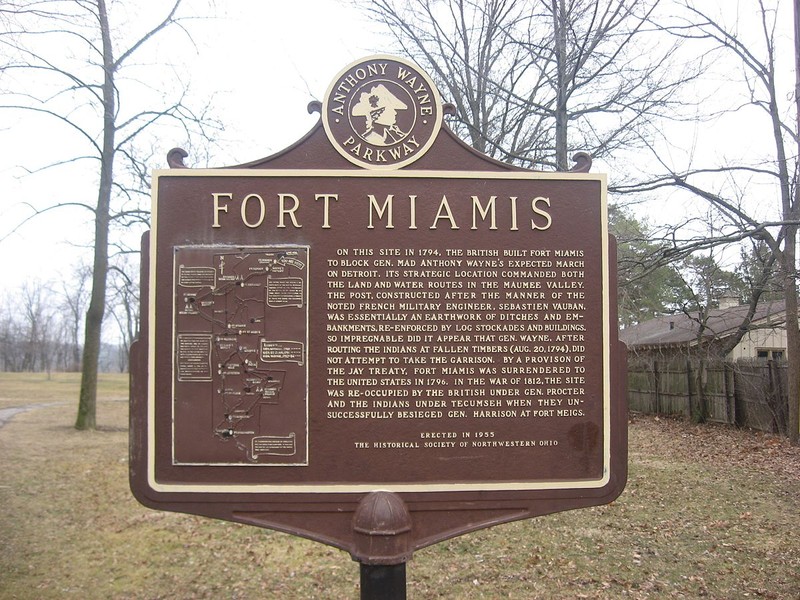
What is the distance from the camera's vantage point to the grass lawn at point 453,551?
6.34m

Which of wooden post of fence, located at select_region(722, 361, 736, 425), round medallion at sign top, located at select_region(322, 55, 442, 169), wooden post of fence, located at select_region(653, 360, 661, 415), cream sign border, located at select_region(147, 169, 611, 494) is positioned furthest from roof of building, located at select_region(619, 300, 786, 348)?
round medallion at sign top, located at select_region(322, 55, 442, 169)

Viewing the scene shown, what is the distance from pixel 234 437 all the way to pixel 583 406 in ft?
6.79

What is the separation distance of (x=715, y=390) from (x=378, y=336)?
18726 mm

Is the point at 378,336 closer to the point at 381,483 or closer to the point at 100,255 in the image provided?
the point at 381,483

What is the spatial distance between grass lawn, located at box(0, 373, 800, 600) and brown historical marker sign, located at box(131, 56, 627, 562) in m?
3.13

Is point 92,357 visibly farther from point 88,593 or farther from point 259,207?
point 259,207

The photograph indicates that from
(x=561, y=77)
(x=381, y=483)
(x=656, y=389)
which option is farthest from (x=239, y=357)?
(x=656, y=389)

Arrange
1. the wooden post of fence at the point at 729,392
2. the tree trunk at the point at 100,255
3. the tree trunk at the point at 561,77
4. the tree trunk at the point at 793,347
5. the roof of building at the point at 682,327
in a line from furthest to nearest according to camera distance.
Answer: the roof of building at the point at 682,327
the wooden post of fence at the point at 729,392
the tree trunk at the point at 100,255
the tree trunk at the point at 793,347
the tree trunk at the point at 561,77

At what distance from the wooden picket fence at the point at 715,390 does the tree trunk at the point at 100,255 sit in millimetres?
17642

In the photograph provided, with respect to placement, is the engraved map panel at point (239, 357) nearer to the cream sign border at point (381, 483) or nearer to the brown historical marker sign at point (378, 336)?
the brown historical marker sign at point (378, 336)

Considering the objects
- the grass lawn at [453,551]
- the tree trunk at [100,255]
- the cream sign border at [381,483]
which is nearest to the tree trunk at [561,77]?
the grass lawn at [453,551]

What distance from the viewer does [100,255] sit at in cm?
1558

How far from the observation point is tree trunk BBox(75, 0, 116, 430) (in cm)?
1450

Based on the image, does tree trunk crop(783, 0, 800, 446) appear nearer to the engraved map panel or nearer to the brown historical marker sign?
the brown historical marker sign
